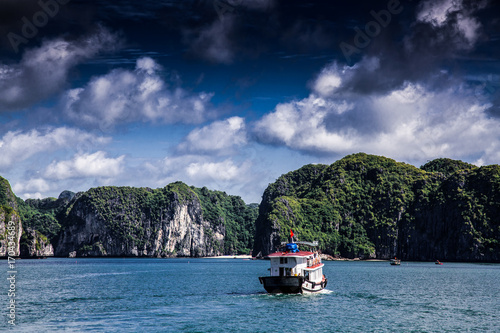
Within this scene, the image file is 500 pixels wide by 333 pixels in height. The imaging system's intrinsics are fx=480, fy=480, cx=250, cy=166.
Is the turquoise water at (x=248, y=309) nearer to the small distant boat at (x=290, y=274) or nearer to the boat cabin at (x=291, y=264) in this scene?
the small distant boat at (x=290, y=274)

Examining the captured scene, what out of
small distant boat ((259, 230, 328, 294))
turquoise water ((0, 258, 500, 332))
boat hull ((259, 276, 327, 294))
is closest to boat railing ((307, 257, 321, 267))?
small distant boat ((259, 230, 328, 294))

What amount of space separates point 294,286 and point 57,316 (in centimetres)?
2839

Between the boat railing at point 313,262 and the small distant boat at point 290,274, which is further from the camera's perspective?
the boat railing at point 313,262

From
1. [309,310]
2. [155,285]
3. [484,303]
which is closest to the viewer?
[309,310]

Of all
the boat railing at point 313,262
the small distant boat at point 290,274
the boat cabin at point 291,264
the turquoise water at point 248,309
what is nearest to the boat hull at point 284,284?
the small distant boat at point 290,274

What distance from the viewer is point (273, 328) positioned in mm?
43938

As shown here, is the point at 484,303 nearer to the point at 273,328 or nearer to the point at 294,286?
the point at 294,286

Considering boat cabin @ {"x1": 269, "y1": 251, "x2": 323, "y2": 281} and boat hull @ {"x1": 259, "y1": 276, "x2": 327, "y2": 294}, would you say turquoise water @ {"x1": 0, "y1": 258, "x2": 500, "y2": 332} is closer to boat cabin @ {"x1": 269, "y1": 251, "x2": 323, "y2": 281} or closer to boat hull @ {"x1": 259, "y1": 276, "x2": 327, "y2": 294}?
boat hull @ {"x1": 259, "y1": 276, "x2": 327, "y2": 294}

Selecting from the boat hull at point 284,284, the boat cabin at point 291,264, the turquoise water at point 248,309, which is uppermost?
the boat cabin at point 291,264

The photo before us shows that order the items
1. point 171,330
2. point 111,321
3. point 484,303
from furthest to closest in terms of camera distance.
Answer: point 484,303 < point 111,321 < point 171,330

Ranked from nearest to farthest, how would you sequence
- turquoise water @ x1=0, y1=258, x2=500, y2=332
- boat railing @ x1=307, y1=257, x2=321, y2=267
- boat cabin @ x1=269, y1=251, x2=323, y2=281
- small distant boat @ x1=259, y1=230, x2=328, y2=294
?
1. turquoise water @ x1=0, y1=258, x2=500, y2=332
2. small distant boat @ x1=259, y1=230, x2=328, y2=294
3. boat cabin @ x1=269, y1=251, x2=323, y2=281
4. boat railing @ x1=307, y1=257, x2=321, y2=267

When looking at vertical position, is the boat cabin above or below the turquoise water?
above

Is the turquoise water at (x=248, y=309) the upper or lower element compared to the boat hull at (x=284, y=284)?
lower

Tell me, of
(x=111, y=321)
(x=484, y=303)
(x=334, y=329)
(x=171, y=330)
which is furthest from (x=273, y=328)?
(x=484, y=303)
